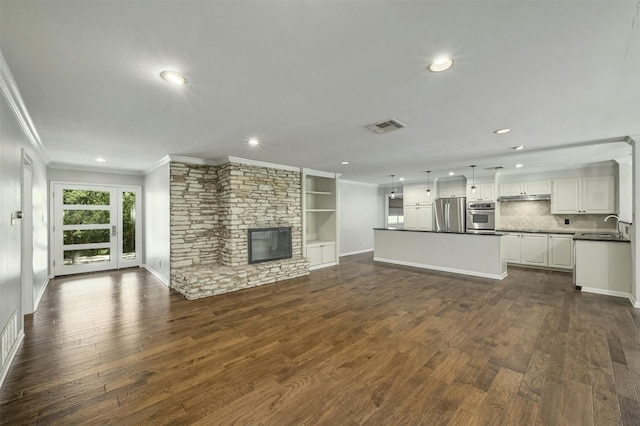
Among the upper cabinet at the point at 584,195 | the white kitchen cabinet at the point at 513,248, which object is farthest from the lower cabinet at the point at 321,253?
the upper cabinet at the point at 584,195

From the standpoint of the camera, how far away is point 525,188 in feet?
22.4

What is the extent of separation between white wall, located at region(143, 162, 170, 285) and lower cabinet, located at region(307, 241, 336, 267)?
10.4 ft

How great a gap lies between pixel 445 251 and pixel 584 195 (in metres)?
3.42

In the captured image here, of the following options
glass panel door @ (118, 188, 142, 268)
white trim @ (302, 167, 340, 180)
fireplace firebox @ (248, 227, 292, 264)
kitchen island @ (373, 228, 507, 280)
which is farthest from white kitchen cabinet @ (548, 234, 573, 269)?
glass panel door @ (118, 188, 142, 268)

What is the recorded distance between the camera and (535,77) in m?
2.15

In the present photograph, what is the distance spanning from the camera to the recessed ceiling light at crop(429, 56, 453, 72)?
189cm

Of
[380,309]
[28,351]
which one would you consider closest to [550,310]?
[380,309]

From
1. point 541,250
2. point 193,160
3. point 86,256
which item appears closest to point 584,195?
point 541,250

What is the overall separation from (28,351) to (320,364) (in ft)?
9.97

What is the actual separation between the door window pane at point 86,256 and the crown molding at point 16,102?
336cm

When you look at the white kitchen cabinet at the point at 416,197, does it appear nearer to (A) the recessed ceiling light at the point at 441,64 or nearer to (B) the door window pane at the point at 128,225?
(A) the recessed ceiling light at the point at 441,64

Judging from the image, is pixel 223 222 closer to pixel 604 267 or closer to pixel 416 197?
pixel 416 197

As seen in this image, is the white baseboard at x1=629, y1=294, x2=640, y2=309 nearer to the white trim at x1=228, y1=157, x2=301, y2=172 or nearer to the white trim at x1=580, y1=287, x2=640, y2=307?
the white trim at x1=580, y1=287, x2=640, y2=307

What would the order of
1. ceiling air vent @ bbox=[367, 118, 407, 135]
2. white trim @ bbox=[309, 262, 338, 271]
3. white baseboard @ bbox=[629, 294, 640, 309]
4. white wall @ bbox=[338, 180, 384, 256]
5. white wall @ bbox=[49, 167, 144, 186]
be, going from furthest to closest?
1. white wall @ bbox=[338, 180, 384, 256]
2. white trim @ bbox=[309, 262, 338, 271]
3. white wall @ bbox=[49, 167, 144, 186]
4. white baseboard @ bbox=[629, 294, 640, 309]
5. ceiling air vent @ bbox=[367, 118, 407, 135]
